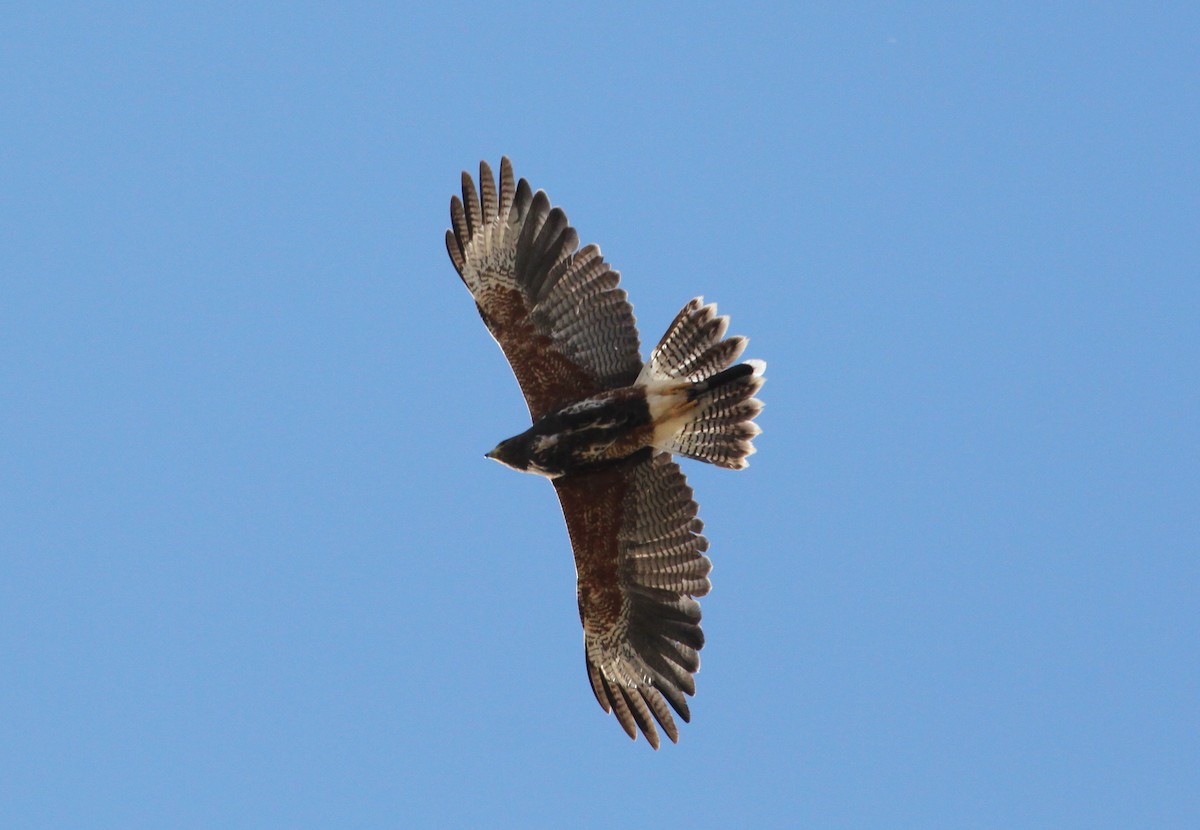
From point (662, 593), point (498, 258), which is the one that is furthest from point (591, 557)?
point (498, 258)

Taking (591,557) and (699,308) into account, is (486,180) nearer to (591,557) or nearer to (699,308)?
(699,308)

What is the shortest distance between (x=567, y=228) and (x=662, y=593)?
3149 millimetres

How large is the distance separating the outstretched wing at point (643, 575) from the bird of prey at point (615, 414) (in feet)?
0.04

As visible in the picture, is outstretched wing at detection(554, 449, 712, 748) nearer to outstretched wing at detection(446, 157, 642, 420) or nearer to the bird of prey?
the bird of prey

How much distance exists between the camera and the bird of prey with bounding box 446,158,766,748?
1266 cm

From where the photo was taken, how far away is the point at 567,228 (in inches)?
508

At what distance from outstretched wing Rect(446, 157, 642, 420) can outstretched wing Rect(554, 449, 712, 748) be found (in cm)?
80

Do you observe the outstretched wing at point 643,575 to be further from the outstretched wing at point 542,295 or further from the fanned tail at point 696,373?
the outstretched wing at point 542,295

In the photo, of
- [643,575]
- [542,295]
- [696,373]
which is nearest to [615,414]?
[696,373]

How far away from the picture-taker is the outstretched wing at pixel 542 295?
42.1 ft

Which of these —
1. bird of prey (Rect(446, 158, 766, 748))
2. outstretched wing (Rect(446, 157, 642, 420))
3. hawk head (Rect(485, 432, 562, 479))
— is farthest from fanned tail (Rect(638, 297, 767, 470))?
hawk head (Rect(485, 432, 562, 479))

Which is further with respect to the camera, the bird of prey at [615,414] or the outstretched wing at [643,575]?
the outstretched wing at [643,575]

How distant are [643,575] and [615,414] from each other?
1427 millimetres

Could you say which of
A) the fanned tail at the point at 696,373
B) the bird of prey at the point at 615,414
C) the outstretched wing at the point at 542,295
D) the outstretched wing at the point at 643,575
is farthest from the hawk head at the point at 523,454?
the fanned tail at the point at 696,373
